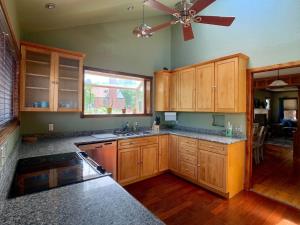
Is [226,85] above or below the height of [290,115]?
above

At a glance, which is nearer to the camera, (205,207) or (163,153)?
(205,207)

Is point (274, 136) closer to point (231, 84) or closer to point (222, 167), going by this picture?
point (231, 84)

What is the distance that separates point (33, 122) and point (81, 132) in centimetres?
78

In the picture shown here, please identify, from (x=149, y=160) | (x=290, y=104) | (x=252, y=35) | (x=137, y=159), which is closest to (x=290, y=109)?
(x=290, y=104)

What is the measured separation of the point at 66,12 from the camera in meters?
2.33

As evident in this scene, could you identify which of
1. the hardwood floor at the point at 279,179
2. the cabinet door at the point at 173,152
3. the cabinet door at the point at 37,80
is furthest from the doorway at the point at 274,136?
the cabinet door at the point at 37,80

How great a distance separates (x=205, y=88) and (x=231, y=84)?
20.9 inches

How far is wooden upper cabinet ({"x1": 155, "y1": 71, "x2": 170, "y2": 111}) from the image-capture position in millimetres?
4086

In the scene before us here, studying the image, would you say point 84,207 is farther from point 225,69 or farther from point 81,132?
point 225,69

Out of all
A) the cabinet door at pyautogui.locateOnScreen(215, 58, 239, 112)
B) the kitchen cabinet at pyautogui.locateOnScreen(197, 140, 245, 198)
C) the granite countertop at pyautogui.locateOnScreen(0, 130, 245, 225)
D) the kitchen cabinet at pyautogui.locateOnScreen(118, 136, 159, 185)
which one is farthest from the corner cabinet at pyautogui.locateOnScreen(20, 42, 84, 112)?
the cabinet door at pyautogui.locateOnScreen(215, 58, 239, 112)

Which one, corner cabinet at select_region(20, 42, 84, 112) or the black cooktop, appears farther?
corner cabinet at select_region(20, 42, 84, 112)

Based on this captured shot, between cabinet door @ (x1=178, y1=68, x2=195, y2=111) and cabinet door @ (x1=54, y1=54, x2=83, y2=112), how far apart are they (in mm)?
2141

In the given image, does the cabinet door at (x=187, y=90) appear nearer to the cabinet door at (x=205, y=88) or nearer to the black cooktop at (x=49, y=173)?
the cabinet door at (x=205, y=88)

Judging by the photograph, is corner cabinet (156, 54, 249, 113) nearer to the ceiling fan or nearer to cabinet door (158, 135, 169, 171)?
cabinet door (158, 135, 169, 171)
